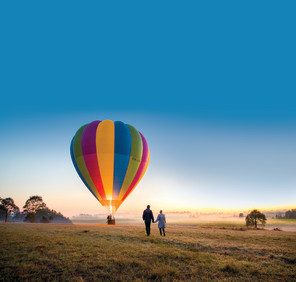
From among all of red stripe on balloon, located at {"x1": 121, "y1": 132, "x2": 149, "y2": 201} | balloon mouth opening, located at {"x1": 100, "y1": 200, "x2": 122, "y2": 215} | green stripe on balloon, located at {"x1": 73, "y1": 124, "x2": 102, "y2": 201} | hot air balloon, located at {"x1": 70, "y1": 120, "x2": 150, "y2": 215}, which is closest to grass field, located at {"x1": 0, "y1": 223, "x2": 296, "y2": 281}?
hot air balloon, located at {"x1": 70, "y1": 120, "x2": 150, "y2": 215}

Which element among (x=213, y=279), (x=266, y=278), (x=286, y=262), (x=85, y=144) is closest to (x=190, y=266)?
(x=213, y=279)

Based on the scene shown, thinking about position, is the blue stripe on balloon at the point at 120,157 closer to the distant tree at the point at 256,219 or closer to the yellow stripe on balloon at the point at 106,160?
the yellow stripe on balloon at the point at 106,160

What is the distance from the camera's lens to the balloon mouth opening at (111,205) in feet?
83.0

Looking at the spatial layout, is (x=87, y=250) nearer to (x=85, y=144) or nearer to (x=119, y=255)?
(x=119, y=255)

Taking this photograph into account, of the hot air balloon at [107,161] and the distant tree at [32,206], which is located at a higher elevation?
the hot air balloon at [107,161]

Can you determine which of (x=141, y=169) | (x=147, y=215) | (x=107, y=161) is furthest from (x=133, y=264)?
(x=141, y=169)

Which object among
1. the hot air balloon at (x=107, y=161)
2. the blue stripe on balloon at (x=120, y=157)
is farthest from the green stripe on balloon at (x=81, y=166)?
the blue stripe on balloon at (x=120, y=157)

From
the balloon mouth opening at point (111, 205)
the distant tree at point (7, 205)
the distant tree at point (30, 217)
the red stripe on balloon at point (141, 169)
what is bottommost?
the distant tree at point (30, 217)

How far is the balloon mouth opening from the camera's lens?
2531 centimetres

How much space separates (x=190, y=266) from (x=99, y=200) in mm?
20921

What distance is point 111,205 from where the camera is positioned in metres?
25.4

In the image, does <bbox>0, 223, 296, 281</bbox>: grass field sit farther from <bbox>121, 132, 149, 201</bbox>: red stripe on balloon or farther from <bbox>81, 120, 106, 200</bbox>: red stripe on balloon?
<bbox>121, 132, 149, 201</bbox>: red stripe on balloon

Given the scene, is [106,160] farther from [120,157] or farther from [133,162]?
[133,162]

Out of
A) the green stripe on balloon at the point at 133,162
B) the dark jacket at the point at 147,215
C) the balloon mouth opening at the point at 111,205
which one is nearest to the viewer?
the dark jacket at the point at 147,215
